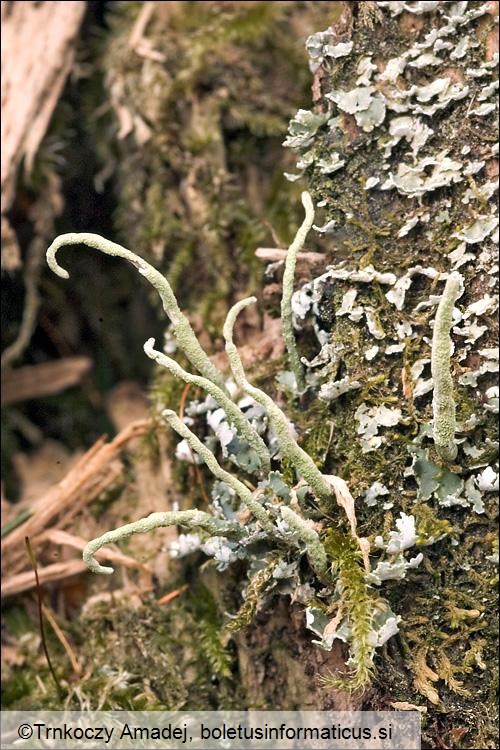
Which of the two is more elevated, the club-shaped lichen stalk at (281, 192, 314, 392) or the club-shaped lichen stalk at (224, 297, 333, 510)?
the club-shaped lichen stalk at (281, 192, 314, 392)

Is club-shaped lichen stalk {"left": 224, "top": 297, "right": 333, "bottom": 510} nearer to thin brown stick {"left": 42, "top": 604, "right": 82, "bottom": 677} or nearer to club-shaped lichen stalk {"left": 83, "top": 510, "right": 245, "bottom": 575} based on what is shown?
club-shaped lichen stalk {"left": 83, "top": 510, "right": 245, "bottom": 575}

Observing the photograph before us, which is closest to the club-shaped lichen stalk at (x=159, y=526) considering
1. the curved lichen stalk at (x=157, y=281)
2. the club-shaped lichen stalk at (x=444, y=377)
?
the curved lichen stalk at (x=157, y=281)

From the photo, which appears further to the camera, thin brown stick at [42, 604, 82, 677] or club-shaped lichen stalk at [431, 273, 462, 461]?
thin brown stick at [42, 604, 82, 677]

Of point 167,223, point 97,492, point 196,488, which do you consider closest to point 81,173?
point 167,223

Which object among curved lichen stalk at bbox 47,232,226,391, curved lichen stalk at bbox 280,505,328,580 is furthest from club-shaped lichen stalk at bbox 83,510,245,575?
curved lichen stalk at bbox 47,232,226,391

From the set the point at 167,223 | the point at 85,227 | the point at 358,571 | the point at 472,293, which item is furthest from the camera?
the point at 85,227

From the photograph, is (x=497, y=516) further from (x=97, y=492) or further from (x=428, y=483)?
(x=97, y=492)
